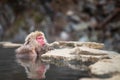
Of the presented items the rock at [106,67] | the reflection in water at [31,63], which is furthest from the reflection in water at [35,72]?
the rock at [106,67]

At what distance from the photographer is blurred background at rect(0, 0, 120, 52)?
50.8 ft

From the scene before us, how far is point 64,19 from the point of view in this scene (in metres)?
16.4

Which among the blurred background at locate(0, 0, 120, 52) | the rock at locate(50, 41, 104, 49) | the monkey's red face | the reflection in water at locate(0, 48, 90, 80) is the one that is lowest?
the reflection in water at locate(0, 48, 90, 80)

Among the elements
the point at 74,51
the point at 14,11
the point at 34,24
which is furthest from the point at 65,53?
the point at 14,11

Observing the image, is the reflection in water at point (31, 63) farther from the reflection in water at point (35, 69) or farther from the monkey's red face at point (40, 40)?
the monkey's red face at point (40, 40)

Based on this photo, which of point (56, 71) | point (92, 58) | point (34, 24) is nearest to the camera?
point (56, 71)

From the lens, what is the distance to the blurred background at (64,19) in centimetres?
1548

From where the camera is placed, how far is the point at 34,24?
609 inches

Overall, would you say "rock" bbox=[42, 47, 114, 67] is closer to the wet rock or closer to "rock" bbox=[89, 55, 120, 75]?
the wet rock

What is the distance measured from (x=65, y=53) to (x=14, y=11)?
36.8 feet

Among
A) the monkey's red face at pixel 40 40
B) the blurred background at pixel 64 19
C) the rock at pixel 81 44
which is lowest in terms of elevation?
the rock at pixel 81 44

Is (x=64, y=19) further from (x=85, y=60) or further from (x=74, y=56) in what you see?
(x=85, y=60)

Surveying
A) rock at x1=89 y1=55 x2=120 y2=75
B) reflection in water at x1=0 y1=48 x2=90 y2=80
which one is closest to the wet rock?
rock at x1=89 y1=55 x2=120 y2=75

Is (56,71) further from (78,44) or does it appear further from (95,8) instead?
(95,8)
